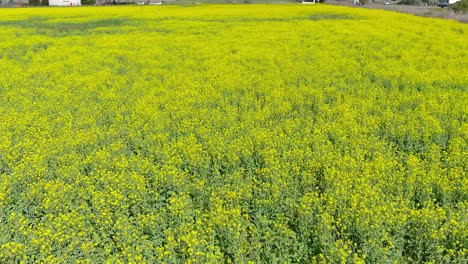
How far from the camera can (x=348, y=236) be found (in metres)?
6.16

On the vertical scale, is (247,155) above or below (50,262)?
above

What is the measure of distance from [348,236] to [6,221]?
5.76 meters

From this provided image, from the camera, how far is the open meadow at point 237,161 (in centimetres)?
589

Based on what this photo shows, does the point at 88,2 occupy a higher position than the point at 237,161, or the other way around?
the point at 88,2

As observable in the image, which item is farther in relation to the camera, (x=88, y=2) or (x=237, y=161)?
(x=88, y=2)

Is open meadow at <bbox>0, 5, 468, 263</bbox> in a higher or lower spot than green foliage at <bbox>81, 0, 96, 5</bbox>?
lower

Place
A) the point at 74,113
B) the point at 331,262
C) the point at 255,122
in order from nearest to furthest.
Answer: the point at 331,262 → the point at 255,122 → the point at 74,113

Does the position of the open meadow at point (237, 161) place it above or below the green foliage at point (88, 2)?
below

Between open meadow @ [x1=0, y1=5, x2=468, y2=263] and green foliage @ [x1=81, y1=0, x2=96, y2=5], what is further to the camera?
green foliage @ [x1=81, y1=0, x2=96, y2=5]

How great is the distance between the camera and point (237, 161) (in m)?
8.55

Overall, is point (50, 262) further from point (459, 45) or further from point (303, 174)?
point (459, 45)

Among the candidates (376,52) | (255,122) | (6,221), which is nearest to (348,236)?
(255,122)

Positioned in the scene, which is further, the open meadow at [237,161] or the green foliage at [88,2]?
the green foliage at [88,2]

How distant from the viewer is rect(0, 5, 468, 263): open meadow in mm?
5891
